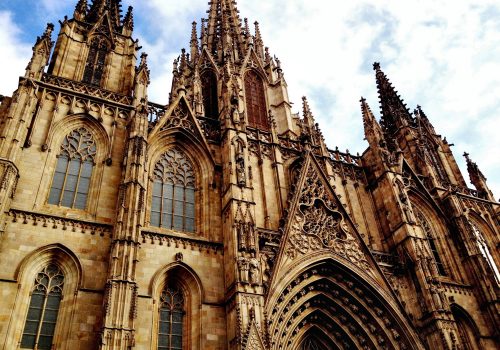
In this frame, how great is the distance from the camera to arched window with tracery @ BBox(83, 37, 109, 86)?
20.4 metres

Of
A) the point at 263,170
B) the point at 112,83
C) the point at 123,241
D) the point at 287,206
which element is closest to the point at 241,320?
the point at 123,241

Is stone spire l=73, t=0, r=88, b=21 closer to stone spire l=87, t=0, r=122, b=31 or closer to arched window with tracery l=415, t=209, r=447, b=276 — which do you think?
stone spire l=87, t=0, r=122, b=31

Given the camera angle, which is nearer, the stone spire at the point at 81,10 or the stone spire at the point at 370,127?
the stone spire at the point at 81,10

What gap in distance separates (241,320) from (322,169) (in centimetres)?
929

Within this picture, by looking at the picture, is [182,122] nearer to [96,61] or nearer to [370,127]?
Answer: [96,61]

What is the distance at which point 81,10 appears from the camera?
22.9m

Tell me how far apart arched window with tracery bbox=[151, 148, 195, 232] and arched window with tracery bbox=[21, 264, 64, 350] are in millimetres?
4069

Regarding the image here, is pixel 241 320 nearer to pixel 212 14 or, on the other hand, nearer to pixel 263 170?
pixel 263 170

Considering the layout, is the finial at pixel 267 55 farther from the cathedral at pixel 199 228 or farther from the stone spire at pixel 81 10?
the stone spire at pixel 81 10

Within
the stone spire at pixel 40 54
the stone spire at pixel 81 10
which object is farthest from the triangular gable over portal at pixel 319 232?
the stone spire at pixel 81 10

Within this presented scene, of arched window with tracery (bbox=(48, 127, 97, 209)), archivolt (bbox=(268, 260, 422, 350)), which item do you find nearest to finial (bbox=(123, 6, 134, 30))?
arched window with tracery (bbox=(48, 127, 97, 209))

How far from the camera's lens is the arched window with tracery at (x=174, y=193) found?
17281 mm

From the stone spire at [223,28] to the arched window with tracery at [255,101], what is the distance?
102 inches

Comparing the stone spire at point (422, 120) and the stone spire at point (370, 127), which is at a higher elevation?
the stone spire at point (422, 120)
